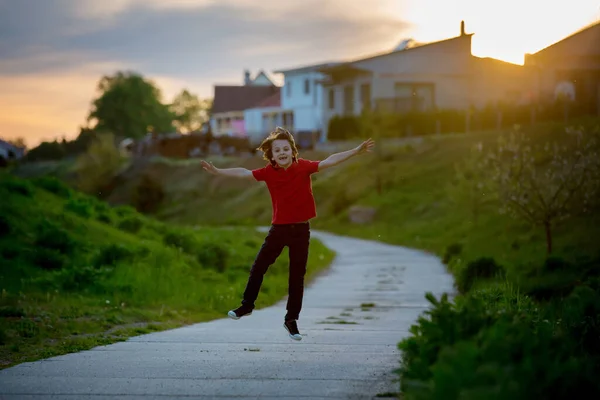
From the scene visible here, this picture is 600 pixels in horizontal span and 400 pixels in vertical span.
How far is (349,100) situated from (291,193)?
51.0 m

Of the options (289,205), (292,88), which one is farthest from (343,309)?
(292,88)

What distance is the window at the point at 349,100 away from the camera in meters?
58.7

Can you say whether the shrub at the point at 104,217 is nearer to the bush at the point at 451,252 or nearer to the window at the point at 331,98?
the bush at the point at 451,252

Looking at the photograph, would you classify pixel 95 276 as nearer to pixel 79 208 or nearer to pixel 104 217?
pixel 79 208

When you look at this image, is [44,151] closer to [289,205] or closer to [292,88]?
[292,88]

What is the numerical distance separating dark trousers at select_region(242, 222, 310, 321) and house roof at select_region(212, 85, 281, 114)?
83921 millimetres

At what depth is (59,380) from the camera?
6551mm

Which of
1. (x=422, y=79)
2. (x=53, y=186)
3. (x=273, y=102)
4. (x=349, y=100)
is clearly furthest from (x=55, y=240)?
(x=273, y=102)

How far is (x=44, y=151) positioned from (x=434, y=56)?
38689 millimetres

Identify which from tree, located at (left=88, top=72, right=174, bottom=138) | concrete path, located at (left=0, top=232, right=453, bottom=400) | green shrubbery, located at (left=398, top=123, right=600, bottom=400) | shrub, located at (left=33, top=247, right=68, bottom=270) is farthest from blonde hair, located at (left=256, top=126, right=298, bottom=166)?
tree, located at (left=88, top=72, right=174, bottom=138)

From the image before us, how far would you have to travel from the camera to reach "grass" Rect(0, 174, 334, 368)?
11.3m

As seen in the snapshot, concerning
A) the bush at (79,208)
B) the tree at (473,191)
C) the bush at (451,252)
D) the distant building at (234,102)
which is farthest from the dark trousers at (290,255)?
the distant building at (234,102)

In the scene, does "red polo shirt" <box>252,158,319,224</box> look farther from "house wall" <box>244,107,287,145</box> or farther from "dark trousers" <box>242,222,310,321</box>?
"house wall" <box>244,107,287,145</box>

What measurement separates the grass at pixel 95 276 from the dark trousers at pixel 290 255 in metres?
1.65
